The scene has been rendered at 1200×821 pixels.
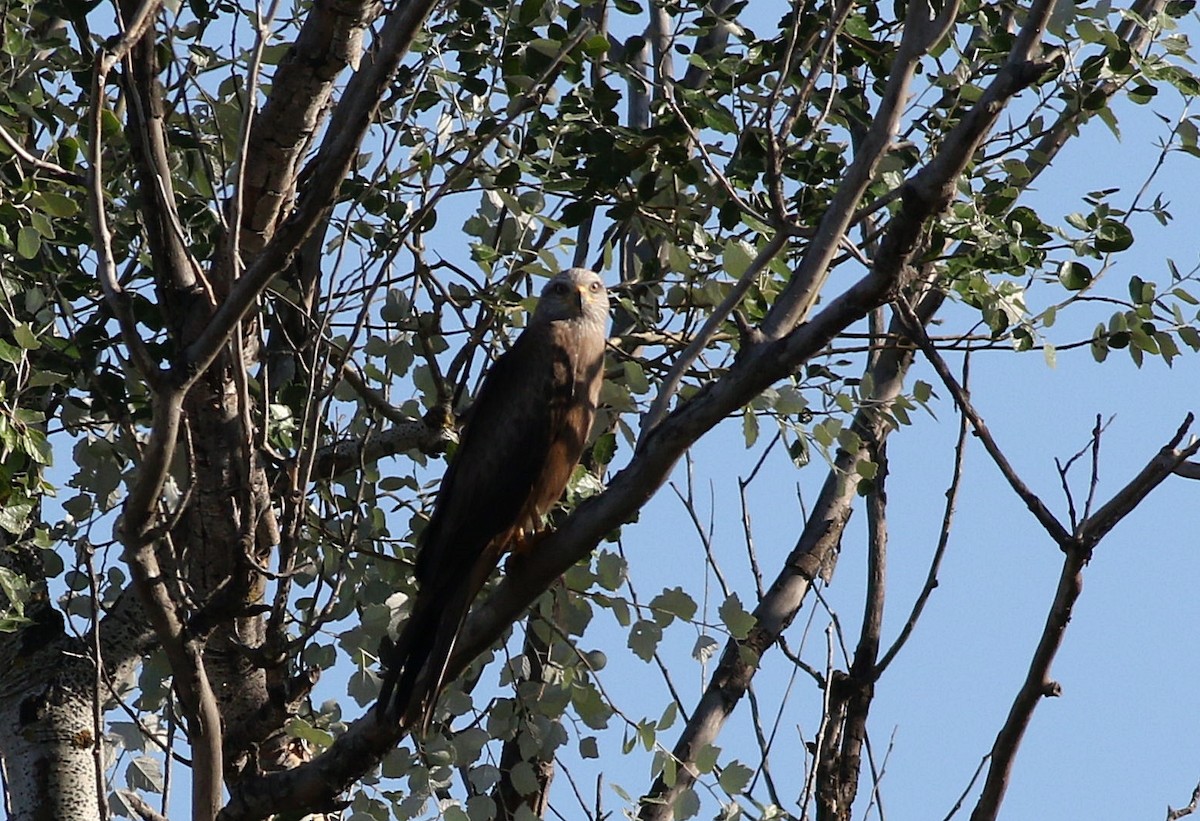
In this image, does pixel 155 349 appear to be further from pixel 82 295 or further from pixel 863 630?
pixel 863 630

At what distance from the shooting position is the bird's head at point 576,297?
15.0 ft

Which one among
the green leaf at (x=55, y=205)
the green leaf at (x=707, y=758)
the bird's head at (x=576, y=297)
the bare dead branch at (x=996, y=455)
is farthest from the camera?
the bird's head at (x=576, y=297)

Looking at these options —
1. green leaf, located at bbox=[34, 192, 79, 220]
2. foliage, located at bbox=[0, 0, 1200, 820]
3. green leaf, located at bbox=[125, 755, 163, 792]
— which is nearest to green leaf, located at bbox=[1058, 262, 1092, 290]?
foliage, located at bbox=[0, 0, 1200, 820]

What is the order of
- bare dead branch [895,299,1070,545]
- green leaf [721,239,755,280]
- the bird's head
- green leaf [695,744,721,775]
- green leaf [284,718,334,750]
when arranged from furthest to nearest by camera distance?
the bird's head → green leaf [284,718,334,750] → green leaf [695,744,721,775] → green leaf [721,239,755,280] → bare dead branch [895,299,1070,545]

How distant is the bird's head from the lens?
4.57 m

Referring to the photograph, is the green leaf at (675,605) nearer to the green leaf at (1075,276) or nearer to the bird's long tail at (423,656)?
the bird's long tail at (423,656)

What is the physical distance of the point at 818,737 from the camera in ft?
13.4

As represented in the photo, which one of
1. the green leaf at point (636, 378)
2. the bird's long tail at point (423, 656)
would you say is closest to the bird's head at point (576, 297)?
the green leaf at point (636, 378)

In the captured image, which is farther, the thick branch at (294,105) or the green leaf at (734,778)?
the thick branch at (294,105)

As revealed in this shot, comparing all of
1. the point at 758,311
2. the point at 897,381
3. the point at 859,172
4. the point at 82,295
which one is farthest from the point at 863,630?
the point at 82,295

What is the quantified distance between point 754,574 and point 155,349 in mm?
1909

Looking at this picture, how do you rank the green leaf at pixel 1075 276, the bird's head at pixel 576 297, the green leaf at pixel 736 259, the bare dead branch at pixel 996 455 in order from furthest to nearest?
the bird's head at pixel 576 297
the green leaf at pixel 1075 276
the green leaf at pixel 736 259
the bare dead branch at pixel 996 455

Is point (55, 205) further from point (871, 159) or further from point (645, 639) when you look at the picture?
point (871, 159)

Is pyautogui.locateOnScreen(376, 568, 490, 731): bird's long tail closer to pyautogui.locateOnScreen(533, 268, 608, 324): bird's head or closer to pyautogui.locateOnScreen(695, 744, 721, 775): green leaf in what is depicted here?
pyautogui.locateOnScreen(695, 744, 721, 775): green leaf
